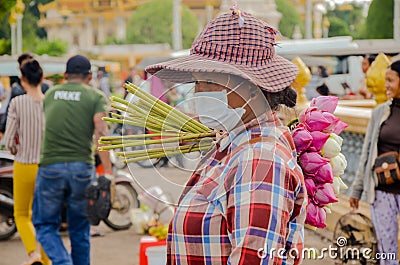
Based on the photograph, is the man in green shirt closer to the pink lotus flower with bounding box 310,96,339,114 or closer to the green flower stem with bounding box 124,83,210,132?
the pink lotus flower with bounding box 310,96,339,114

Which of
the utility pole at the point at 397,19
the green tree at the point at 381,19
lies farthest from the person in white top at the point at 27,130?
the green tree at the point at 381,19

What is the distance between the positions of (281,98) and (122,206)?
7.04m

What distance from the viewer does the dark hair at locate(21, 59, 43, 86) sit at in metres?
7.03

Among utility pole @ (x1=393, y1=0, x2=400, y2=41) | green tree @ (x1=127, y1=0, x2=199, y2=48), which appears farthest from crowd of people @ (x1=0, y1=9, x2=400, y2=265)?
green tree @ (x1=127, y1=0, x2=199, y2=48)

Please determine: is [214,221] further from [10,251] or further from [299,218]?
[10,251]

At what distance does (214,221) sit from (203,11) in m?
102

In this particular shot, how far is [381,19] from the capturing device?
27.4 metres

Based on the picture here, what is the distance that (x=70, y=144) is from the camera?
657 cm

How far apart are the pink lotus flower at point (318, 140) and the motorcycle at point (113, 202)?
5897 mm

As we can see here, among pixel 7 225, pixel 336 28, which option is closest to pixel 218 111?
pixel 7 225

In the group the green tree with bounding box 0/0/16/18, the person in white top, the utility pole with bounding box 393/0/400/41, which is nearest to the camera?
the person in white top

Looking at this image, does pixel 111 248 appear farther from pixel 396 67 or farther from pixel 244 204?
pixel 244 204

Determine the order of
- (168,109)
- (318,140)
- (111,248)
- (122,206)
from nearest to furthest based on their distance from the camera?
(168,109) < (318,140) < (111,248) < (122,206)

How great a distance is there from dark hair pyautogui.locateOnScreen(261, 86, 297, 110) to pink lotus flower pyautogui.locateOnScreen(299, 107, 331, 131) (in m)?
0.19
